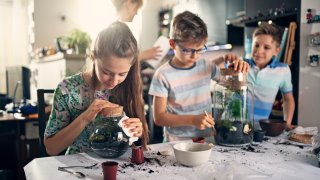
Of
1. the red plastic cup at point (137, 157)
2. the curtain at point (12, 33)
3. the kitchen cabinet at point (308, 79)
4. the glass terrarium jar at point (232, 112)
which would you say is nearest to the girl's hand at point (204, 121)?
the glass terrarium jar at point (232, 112)

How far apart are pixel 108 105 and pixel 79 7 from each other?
4640 mm

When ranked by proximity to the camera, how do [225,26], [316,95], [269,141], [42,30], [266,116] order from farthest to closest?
[42,30]
[225,26]
[316,95]
[266,116]
[269,141]

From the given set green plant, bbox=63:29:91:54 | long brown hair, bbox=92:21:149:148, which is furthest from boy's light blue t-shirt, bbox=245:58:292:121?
green plant, bbox=63:29:91:54

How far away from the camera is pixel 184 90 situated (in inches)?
58.2

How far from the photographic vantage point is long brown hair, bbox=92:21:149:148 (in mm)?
1137

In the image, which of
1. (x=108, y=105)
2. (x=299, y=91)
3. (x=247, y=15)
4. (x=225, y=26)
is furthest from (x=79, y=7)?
(x=108, y=105)

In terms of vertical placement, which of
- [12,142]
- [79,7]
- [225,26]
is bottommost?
[12,142]

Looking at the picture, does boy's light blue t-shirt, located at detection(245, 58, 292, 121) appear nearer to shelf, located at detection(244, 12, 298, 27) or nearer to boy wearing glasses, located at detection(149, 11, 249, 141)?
boy wearing glasses, located at detection(149, 11, 249, 141)

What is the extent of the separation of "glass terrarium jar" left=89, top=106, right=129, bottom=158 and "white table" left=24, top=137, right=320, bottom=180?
1.5 inches

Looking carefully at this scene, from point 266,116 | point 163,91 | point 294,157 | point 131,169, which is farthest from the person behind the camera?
point 266,116

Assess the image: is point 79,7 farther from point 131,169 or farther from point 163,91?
point 131,169

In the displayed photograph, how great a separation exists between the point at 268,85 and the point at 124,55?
97cm

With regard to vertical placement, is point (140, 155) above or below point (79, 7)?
below

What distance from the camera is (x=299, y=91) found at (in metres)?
2.04
